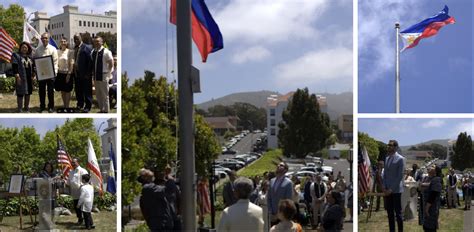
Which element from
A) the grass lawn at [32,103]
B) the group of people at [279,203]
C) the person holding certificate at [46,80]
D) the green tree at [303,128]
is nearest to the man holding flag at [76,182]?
the grass lawn at [32,103]

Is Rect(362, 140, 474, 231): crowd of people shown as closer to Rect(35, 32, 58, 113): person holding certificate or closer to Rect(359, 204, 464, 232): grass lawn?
Rect(359, 204, 464, 232): grass lawn

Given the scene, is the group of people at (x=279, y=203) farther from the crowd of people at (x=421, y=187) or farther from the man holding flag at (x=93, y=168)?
the man holding flag at (x=93, y=168)

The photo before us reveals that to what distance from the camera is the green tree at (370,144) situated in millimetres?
8797

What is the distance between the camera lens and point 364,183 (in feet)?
28.9

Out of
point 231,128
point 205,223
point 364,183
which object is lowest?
point 205,223

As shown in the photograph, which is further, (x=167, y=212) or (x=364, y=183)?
(x=364, y=183)

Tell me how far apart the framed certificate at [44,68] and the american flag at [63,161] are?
1.03m

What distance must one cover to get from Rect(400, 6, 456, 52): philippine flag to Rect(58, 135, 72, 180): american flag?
484cm

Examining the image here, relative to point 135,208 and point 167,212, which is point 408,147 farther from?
point 135,208

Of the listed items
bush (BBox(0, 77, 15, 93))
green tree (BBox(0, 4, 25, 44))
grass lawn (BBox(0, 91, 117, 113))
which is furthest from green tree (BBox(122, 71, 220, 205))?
bush (BBox(0, 77, 15, 93))

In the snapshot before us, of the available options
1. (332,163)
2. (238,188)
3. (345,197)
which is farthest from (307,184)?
(238,188)

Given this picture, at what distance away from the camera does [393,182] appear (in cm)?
852

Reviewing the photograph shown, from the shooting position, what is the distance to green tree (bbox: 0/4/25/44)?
35.3 feet

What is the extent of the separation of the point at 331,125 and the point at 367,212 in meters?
2.22
